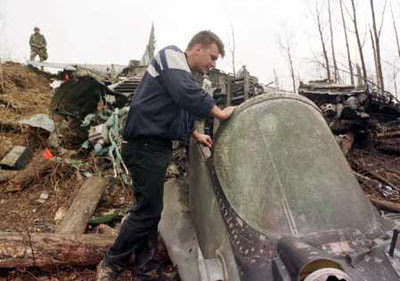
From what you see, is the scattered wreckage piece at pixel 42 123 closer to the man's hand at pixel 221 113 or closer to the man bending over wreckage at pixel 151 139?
the man bending over wreckage at pixel 151 139

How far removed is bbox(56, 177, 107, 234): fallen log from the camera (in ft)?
15.1

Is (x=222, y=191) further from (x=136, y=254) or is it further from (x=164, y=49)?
(x=164, y=49)

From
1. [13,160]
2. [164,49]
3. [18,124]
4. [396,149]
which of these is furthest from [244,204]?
[396,149]

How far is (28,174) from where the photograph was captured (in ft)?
20.2

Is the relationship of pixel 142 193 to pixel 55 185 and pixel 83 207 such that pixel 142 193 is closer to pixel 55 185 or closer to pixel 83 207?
pixel 83 207

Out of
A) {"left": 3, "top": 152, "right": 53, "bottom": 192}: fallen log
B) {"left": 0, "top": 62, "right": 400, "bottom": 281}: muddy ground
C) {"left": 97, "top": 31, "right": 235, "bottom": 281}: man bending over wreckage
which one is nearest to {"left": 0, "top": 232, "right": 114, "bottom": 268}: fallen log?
{"left": 0, "top": 62, "right": 400, "bottom": 281}: muddy ground

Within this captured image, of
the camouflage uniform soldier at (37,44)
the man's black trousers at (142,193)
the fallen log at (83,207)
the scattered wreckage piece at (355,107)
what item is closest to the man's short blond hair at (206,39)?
the man's black trousers at (142,193)

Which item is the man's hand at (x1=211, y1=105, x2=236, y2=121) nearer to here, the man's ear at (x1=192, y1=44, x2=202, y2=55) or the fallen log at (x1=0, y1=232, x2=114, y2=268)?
the man's ear at (x1=192, y1=44, x2=202, y2=55)

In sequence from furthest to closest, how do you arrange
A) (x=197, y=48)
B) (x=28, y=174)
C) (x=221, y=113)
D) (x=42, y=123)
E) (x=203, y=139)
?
(x=42, y=123) < (x=28, y=174) < (x=203, y=139) < (x=197, y=48) < (x=221, y=113)

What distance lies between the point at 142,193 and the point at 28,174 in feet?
12.8

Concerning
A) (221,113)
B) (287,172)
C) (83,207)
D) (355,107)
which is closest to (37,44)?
(355,107)

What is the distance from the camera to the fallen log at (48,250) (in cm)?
354

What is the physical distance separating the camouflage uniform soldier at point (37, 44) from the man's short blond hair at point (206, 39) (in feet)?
48.6

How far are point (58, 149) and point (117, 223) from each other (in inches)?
102
